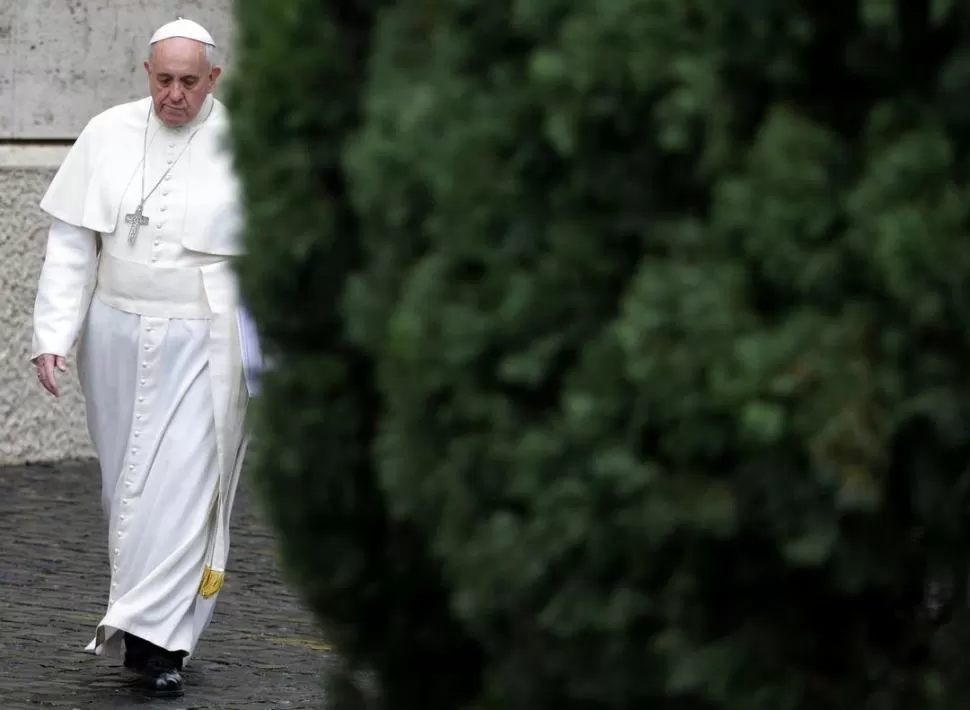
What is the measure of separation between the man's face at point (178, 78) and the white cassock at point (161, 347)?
0.11 m

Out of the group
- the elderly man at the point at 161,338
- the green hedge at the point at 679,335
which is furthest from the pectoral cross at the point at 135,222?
the green hedge at the point at 679,335

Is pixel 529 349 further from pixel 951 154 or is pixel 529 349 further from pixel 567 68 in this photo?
pixel 951 154

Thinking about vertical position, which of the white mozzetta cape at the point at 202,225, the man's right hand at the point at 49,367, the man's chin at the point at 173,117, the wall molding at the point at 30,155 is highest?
the man's chin at the point at 173,117

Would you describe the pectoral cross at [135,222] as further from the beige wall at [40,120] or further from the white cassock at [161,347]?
the beige wall at [40,120]

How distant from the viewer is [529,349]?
255 centimetres

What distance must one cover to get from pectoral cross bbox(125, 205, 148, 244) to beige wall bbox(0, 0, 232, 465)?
12.4ft

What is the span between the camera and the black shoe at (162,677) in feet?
21.3

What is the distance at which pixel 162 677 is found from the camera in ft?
21.4

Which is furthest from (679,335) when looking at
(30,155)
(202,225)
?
(30,155)

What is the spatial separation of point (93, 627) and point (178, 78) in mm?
1873

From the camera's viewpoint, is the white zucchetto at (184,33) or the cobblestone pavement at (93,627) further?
the white zucchetto at (184,33)

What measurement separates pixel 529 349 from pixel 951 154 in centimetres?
54

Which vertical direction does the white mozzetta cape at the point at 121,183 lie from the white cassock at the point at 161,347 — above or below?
above

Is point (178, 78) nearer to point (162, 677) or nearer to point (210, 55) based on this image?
point (210, 55)
